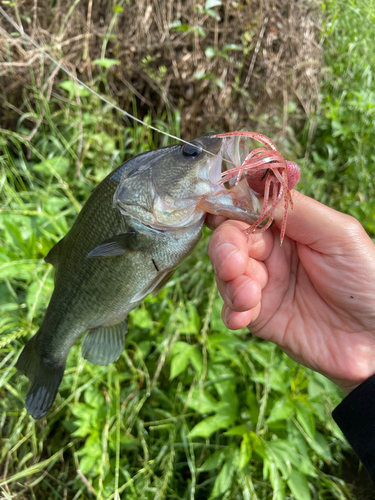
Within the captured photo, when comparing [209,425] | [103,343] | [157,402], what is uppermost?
[103,343]

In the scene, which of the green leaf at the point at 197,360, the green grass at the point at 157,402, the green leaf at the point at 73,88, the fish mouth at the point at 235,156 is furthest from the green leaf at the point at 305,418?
the green leaf at the point at 73,88

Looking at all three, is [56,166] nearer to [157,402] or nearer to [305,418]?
[157,402]

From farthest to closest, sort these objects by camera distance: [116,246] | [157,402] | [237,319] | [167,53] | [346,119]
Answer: [346,119] < [167,53] < [157,402] < [237,319] < [116,246]

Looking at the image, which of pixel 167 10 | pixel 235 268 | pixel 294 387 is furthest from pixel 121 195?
pixel 167 10

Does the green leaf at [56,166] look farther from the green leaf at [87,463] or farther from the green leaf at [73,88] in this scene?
the green leaf at [87,463]

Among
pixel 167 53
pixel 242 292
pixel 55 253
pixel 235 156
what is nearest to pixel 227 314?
pixel 242 292
